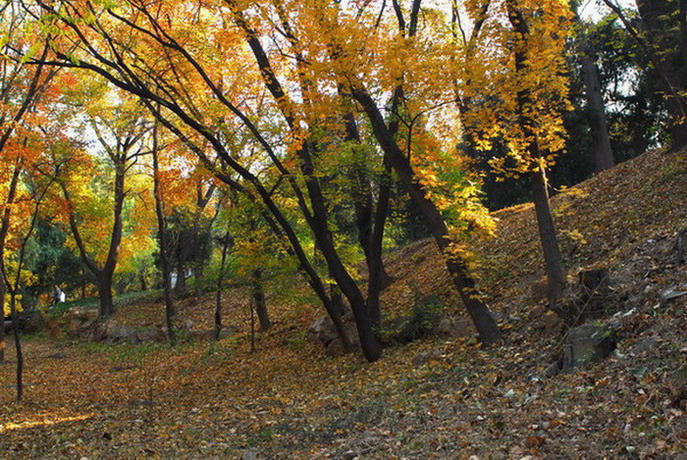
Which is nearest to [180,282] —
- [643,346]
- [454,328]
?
[454,328]

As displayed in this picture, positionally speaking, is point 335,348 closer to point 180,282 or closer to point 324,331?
point 324,331

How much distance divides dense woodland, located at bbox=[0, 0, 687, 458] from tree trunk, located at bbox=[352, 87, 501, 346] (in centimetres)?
3

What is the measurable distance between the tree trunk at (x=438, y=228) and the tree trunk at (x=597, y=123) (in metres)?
10.8

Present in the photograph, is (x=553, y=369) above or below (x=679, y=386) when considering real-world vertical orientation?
below

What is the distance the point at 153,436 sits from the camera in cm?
713

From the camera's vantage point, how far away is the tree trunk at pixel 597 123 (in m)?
16.9

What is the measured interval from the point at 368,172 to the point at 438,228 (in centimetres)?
269

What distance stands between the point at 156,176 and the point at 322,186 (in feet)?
25.8

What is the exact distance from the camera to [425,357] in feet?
28.2

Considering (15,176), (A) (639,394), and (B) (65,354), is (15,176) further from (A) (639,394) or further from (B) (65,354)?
(A) (639,394)

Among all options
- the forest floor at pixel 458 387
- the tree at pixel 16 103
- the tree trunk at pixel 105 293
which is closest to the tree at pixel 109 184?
the tree trunk at pixel 105 293

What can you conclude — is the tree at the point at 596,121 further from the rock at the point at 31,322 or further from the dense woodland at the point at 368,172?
the rock at the point at 31,322

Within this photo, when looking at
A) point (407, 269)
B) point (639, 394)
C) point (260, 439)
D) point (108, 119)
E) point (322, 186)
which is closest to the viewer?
point (639, 394)

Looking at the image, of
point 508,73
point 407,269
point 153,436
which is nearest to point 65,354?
point 407,269
